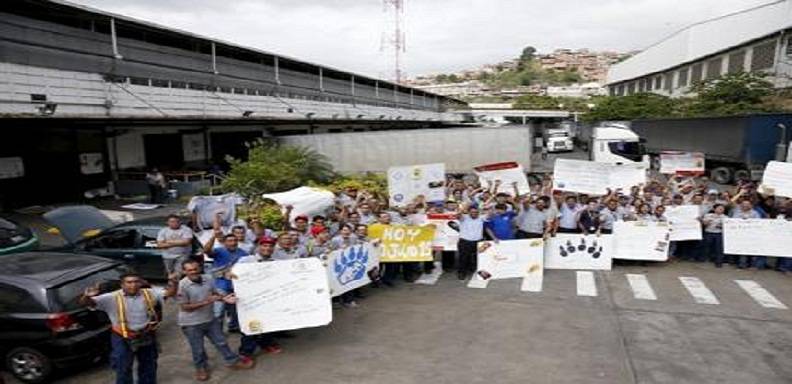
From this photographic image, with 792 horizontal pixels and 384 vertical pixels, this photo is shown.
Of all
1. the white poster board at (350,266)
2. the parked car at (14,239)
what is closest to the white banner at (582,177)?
the white poster board at (350,266)

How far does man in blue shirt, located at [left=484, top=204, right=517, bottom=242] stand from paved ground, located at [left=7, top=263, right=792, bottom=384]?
1114mm

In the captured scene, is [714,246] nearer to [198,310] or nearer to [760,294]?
[760,294]

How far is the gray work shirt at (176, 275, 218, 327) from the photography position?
676 cm

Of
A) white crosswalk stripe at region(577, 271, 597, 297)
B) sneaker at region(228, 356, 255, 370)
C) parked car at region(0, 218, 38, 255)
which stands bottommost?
sneaker at region(228, 356, 255, 370)

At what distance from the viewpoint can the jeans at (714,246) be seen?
1230cm

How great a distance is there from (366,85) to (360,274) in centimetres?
5208

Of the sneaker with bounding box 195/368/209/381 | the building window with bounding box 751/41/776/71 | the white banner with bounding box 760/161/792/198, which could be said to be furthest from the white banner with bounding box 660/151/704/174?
the building window with bounding box 751/41/776/71

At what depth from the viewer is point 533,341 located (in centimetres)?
834

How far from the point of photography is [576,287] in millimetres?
11031

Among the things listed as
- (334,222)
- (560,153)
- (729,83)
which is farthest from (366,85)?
(334,222)

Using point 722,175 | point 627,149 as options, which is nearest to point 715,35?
point 627,149

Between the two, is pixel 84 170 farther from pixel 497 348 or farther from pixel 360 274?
pixel 497 348

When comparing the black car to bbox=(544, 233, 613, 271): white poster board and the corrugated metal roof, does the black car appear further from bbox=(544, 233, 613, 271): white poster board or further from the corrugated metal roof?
the corrugated metal roof

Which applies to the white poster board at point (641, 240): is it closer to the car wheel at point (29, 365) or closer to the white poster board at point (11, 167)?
the car wheel at point (29, 365)
